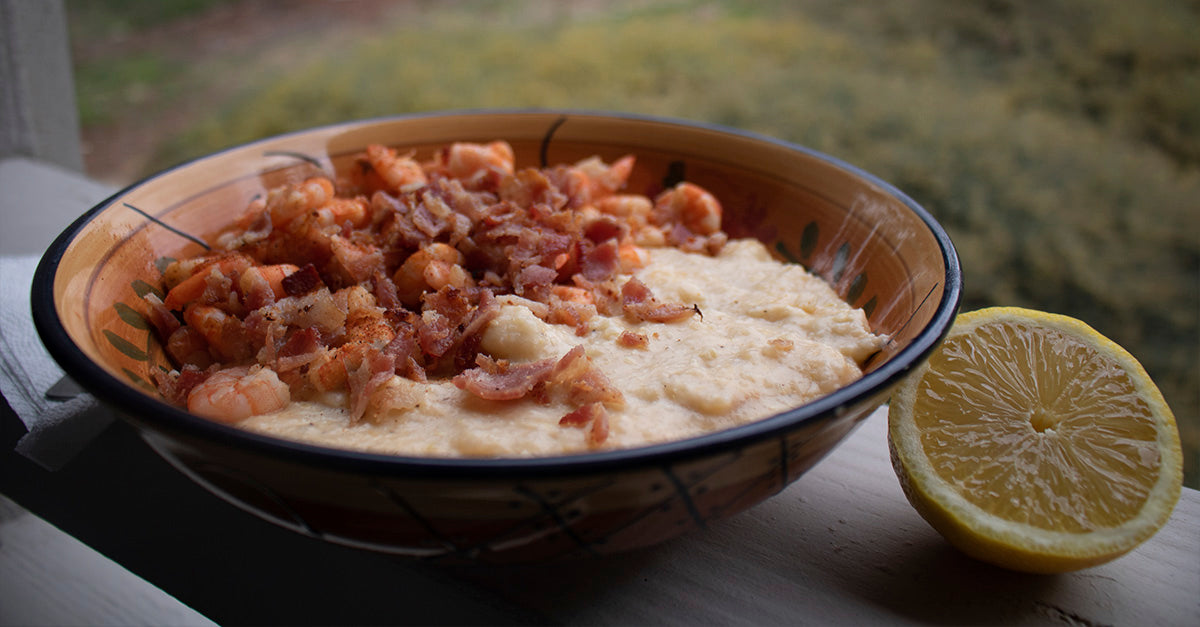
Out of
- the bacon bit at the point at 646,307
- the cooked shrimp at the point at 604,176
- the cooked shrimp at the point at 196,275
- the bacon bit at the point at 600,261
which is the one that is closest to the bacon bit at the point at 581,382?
the bacon bit at the point at 646,307

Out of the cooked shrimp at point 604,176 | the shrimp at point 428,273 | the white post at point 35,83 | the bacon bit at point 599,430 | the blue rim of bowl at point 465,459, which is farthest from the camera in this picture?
the white post at point 35,83

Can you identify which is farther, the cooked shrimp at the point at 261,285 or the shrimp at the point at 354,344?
the cooked shrimp at the point at 261,285

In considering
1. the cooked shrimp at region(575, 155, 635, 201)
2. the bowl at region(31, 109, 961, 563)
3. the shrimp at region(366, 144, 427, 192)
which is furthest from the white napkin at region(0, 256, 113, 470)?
the cooked shrimp at region(575, 155, 635, 201)

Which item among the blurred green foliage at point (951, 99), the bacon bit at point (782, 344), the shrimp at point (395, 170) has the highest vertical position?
the shrimp at point (395, 170)

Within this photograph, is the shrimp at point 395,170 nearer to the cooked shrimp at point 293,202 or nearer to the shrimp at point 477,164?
the shrimp at point 477,164

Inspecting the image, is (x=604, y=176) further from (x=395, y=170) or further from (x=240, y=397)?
(x=240, y=397)

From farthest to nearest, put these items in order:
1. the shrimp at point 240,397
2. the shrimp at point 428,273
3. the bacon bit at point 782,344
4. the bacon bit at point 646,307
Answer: the shrimp at point 428,273 → the bacon bit at point 646,307 → the bacon bit at point 782,344 → the shrimp at point 240,397
